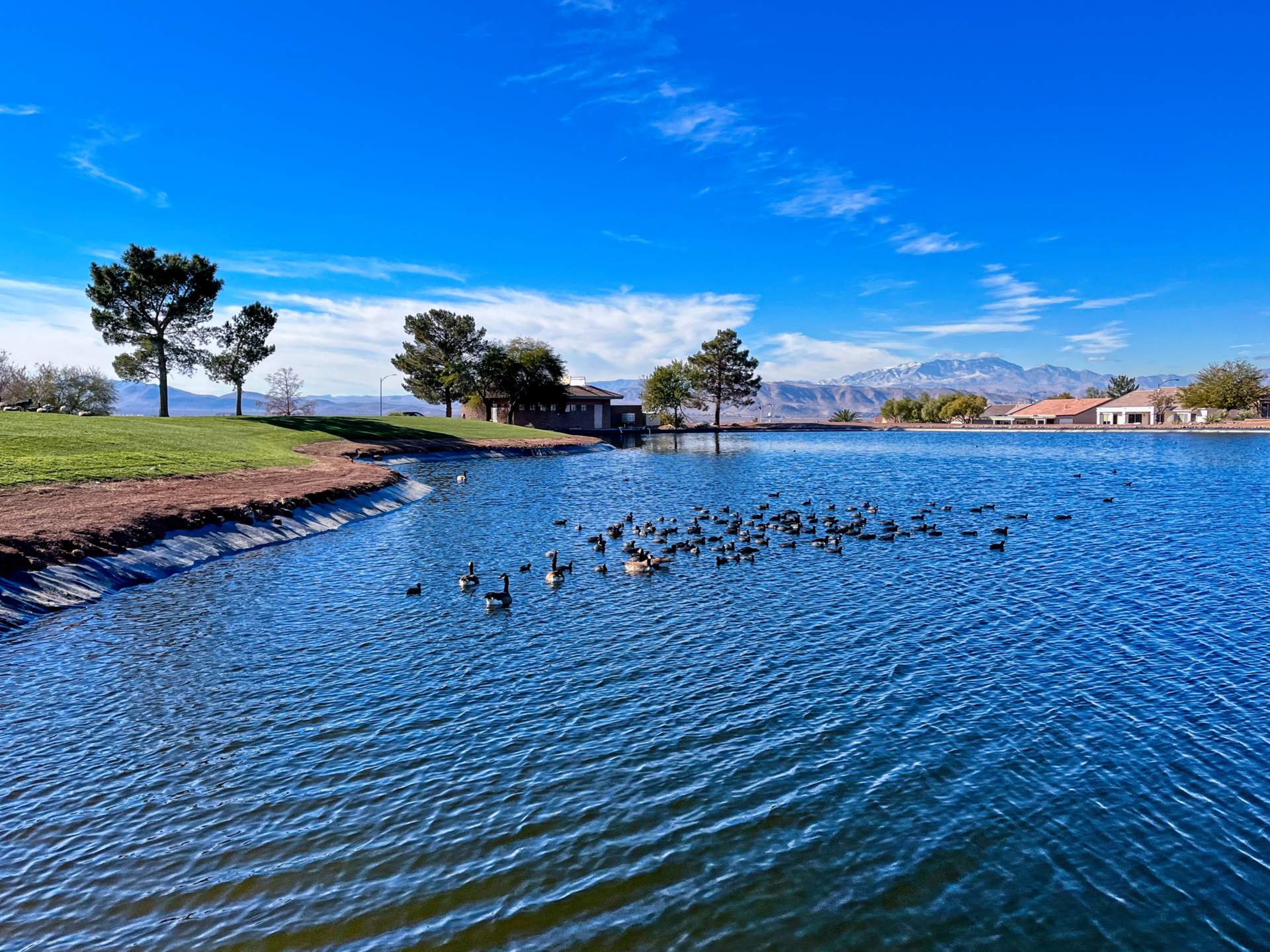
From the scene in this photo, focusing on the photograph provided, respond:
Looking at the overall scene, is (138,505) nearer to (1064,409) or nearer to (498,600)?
(498,600)

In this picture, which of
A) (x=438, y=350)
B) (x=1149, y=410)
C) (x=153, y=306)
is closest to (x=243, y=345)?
(x=153, y=306)

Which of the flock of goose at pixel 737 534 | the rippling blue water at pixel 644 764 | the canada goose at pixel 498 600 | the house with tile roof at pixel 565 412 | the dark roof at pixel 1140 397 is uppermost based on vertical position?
the dark roof at pixel 1140 397

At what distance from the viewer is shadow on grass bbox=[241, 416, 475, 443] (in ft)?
268

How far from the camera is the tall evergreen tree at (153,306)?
79.0m

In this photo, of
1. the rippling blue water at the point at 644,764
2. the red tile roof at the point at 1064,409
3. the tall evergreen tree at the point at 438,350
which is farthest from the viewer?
the red tile roof at the point at 1064,409

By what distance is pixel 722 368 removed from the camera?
174375 millimetres

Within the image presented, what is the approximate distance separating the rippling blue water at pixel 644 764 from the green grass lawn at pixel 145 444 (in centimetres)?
1667

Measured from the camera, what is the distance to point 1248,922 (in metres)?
8.53

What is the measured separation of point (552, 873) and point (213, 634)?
44.1ft

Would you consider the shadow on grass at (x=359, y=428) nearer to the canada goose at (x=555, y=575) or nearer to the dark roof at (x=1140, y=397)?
the canada goose at (x=555, y=575)

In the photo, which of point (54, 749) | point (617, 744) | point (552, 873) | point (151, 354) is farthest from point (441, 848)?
point (151, 354)

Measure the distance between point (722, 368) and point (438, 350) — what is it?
228ft

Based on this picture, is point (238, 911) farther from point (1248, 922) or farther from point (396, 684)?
point (1248, 922)

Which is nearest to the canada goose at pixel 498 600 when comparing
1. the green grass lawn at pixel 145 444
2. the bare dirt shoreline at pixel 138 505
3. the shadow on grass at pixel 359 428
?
the bare dirt shoreline at pixel 138 505
